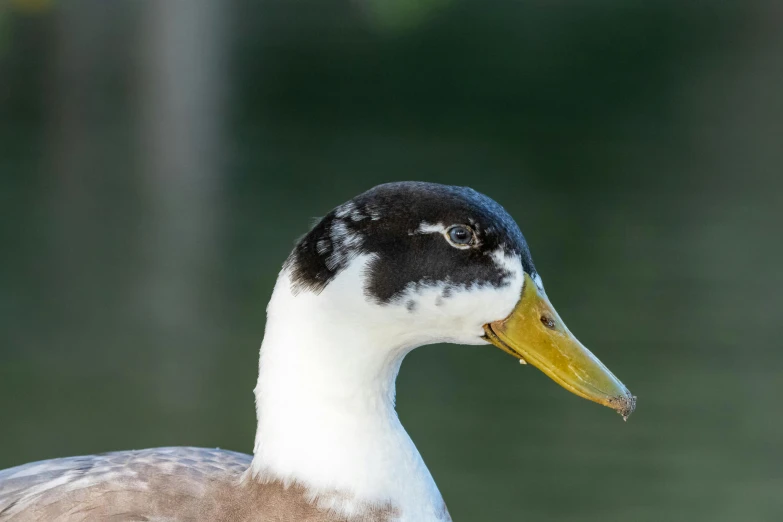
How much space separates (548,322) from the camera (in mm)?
3441

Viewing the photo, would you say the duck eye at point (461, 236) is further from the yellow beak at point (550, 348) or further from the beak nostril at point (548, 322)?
the beak nostril at point (548, 322)

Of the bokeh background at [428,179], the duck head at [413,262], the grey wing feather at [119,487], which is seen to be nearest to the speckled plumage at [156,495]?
the grey wing feather at [119,487]

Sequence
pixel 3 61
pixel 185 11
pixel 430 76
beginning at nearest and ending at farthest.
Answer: pixel 3 61, pixel 430 76, pixel 185 11

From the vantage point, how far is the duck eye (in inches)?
129

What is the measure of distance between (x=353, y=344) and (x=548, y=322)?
0.53 metres

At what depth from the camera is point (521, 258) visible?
3369mm

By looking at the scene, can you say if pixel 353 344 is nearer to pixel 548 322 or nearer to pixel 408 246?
pixel 408 246

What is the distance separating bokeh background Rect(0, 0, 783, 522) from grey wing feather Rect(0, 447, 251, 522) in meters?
3.42

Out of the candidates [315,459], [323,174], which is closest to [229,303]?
[323,174]

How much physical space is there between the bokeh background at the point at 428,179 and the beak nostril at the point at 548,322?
3472 millimetres

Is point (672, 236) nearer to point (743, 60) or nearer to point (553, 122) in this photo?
point (553, 122)

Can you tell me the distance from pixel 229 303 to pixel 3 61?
10903 mm

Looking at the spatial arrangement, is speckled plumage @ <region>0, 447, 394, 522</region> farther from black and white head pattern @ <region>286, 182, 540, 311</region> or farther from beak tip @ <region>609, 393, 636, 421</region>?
beak tip @ <region>609, 393, 636, 421</region>

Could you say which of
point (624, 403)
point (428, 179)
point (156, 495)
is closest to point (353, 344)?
point (156, 495)
